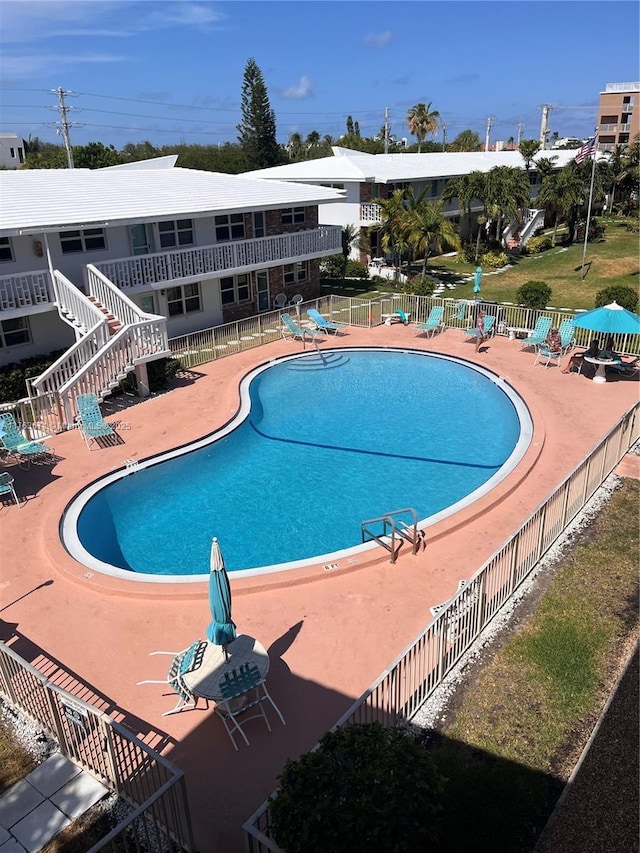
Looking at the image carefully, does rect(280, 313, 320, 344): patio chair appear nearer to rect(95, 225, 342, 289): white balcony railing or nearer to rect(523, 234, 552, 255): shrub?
rect(95, 225, 342, 289): white balcony railing

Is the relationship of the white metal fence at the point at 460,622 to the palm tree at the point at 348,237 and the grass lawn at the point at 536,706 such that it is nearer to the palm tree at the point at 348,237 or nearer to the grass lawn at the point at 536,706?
the grass lawn at the point at 536,706

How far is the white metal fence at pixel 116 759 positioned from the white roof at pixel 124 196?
14.4 m

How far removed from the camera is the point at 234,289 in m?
27.2

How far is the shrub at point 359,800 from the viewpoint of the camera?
4.85m

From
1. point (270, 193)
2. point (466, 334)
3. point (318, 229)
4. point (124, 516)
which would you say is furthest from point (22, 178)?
point (466, 334)

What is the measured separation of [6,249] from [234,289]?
981 centimetres

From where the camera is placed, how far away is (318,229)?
98.1 feet

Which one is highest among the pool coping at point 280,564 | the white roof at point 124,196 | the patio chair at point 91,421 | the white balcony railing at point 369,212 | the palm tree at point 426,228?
the white roof at point 124,196

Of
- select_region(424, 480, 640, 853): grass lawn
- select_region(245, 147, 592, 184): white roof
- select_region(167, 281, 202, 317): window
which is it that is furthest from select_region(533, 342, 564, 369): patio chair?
select_region(245, 147, 592, 184): white roof

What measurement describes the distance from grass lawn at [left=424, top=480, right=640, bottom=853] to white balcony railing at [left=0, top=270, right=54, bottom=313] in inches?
676

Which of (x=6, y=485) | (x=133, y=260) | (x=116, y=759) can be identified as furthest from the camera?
(x=133, y=260)

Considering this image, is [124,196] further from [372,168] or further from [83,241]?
[372,168]

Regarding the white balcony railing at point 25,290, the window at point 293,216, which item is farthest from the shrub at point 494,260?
the white balcony railing at point 25,290

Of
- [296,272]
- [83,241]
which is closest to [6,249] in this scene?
[83,241]
